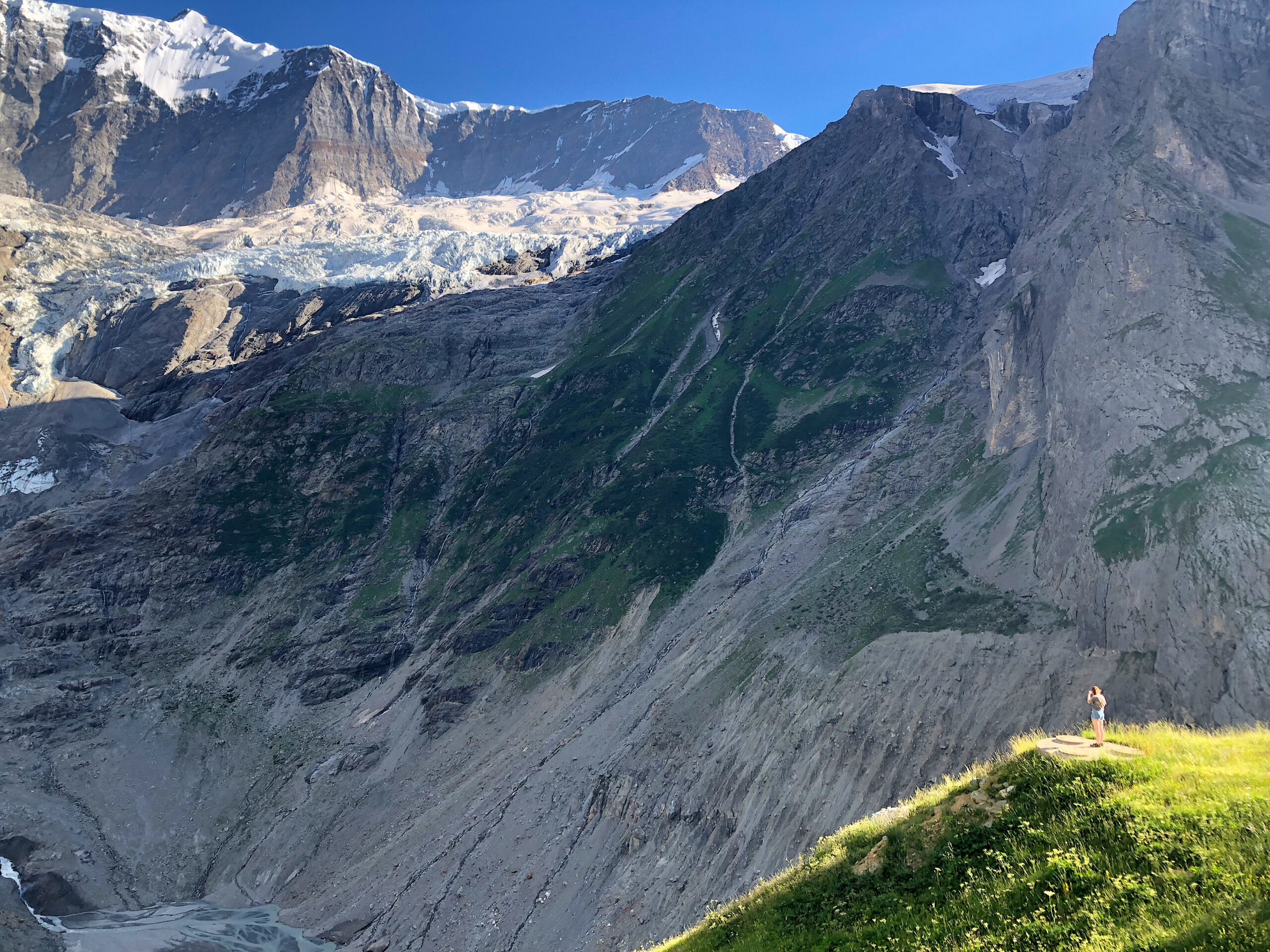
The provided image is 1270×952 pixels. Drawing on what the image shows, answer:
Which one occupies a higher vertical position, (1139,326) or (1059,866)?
(1139,326)

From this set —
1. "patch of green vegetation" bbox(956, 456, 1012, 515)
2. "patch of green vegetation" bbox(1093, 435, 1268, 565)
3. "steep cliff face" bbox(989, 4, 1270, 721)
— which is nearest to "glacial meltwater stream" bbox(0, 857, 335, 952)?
"patch of green vegetation" bbox(956, 456, 1012, 515)

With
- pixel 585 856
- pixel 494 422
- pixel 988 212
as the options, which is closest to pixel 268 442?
pixel 494 422

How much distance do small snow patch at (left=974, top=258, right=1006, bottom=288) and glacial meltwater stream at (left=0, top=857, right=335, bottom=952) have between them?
441 feet

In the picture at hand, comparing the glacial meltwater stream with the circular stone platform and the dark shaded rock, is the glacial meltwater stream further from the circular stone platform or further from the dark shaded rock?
the circular stone platform

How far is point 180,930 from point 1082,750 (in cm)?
8741

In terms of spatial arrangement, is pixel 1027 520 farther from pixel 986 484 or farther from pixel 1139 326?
pixel 1139 326

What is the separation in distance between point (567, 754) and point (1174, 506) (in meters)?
53.2

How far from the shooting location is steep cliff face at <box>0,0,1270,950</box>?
59.2 metres

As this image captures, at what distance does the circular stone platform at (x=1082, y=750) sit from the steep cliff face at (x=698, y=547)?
31249 mm

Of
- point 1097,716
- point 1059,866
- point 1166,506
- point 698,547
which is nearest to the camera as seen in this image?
point 1059,866

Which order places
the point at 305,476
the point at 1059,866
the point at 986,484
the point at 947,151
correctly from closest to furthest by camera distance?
the point at 1059,866, the point at 986,484, the point at 305,476, the point at 947,151

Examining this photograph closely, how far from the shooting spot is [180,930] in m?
80.8

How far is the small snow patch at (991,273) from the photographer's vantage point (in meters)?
148

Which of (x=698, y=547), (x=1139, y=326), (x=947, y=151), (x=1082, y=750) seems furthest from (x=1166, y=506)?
(x=947, y=151)
